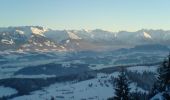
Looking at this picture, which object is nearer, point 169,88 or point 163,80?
point 169,88

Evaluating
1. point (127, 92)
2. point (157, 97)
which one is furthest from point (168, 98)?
point (127, 92)

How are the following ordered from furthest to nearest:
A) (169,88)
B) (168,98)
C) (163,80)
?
(163,80) < (169,88) < (168,98)

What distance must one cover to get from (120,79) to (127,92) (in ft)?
9.45

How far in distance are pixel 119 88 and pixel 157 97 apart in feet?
37.3

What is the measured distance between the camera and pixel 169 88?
89.4 metres

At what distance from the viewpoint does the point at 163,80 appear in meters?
98.3

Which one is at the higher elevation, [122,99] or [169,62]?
[169,62]

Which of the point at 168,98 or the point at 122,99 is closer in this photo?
the point at 168,98

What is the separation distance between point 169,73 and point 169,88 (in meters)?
5.85

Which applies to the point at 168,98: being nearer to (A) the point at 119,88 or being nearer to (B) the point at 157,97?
(B) the point at 157,97

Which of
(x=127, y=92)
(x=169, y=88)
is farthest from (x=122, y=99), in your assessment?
(x=169, y=88)

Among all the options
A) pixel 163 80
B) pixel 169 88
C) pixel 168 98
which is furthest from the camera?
pixel 163 80

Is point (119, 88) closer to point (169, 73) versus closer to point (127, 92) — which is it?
point (127, 92)

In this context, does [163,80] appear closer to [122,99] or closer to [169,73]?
[169,73]
